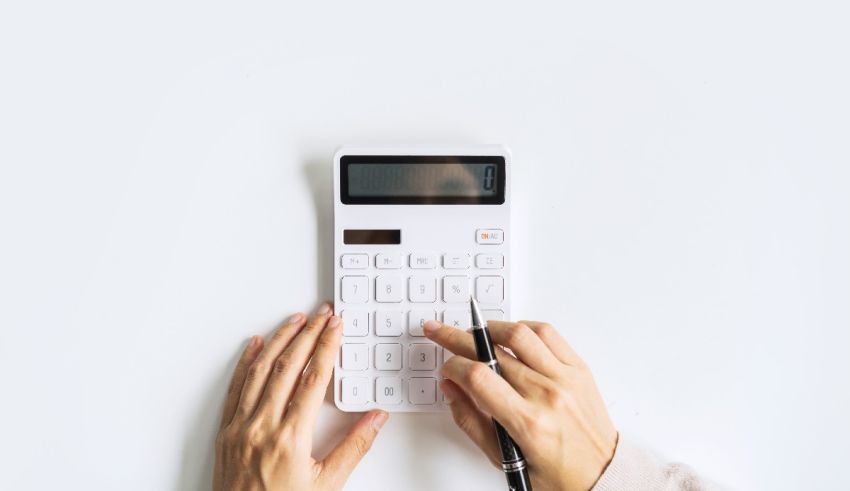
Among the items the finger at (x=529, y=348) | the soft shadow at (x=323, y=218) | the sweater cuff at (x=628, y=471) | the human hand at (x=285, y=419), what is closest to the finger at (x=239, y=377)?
the human hand at (x=285, y=419)

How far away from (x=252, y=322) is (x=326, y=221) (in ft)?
0.55

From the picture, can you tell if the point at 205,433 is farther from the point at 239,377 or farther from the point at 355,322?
the point at 355,322

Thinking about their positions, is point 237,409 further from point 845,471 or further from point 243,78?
point 845,471

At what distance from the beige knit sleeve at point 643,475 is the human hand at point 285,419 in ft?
0.94

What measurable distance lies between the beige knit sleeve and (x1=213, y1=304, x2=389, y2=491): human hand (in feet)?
0.94

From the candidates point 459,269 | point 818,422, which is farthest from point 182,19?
point 818,422

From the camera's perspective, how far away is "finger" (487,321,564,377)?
25.9 inches

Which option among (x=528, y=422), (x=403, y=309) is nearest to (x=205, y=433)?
(x=403, y=309)

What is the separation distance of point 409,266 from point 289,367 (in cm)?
20

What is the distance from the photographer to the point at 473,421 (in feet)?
2.30

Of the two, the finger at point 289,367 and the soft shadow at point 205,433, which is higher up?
the finger at point 289,367

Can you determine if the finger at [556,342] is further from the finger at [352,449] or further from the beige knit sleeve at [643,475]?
the finger at [352,449]

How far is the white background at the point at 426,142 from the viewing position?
29.4 inches

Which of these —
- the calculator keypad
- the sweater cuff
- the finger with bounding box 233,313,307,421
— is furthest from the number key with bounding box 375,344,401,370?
the sweater cuff
